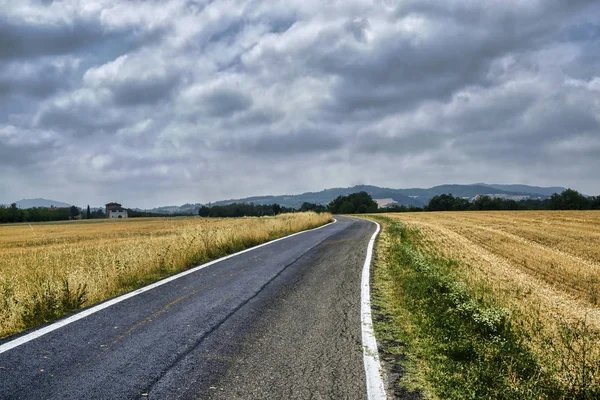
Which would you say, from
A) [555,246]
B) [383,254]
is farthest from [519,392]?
[555,246]

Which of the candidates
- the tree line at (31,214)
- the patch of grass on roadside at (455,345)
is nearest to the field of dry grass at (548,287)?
the patch of grass on roadside at (455,345)

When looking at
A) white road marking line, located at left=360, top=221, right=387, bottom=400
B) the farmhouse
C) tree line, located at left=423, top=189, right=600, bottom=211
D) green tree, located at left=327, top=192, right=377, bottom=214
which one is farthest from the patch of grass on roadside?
the farmhouse

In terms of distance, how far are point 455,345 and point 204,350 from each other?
117 inches

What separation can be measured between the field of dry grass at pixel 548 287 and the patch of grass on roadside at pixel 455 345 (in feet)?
0.92

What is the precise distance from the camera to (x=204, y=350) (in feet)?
16.2

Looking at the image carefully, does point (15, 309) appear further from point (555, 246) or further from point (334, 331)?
point (555, 246)

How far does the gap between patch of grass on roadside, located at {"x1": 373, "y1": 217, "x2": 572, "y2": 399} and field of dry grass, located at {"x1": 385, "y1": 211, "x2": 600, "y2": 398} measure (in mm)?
282

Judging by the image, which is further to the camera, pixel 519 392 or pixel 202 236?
pixel 202 236

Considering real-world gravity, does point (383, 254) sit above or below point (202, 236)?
below

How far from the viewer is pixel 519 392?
3791 mm

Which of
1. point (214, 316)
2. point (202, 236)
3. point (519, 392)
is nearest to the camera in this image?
point (519, 392)

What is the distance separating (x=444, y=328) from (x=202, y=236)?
33.4 ft

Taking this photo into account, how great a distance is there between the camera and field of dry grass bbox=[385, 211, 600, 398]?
4984mm

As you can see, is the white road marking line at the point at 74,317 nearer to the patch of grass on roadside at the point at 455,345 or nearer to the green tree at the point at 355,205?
the patch of grass on roadside at the point at 455,345
